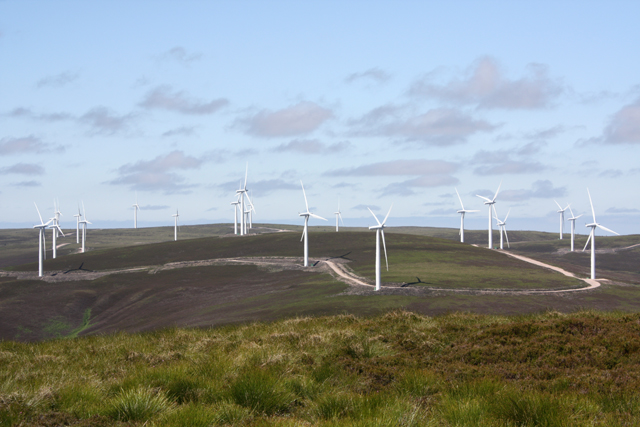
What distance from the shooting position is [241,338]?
71.2ft

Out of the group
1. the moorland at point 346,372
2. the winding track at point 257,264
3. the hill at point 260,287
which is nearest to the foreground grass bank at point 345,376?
the moorland at point 346,372

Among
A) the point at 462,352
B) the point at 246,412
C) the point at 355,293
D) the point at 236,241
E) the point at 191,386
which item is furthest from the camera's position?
the point at 236,241

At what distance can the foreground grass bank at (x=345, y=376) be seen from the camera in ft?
30.7

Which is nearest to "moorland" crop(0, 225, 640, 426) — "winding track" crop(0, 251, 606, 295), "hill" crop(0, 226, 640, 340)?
"hill" crop(0, 226, 640, 340)

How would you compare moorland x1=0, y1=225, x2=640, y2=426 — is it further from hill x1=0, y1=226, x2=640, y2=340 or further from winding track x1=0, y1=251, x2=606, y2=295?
winding track x1=0, y1=251, x2=606, y2=295

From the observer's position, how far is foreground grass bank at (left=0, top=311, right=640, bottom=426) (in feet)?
30.7

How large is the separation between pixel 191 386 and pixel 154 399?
210 centimetres

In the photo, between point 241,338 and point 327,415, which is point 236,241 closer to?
point 241,338

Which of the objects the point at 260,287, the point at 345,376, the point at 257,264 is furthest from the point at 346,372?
the point at 257,264

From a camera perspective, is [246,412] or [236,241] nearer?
[246,412]

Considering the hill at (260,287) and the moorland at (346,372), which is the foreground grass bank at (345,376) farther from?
the hill at (260,287)

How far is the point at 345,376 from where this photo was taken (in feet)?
46.3

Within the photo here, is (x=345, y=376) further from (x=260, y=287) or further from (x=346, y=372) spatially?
(x=260, y=287)

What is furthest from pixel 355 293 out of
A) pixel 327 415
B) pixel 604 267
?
pixel 604 267
